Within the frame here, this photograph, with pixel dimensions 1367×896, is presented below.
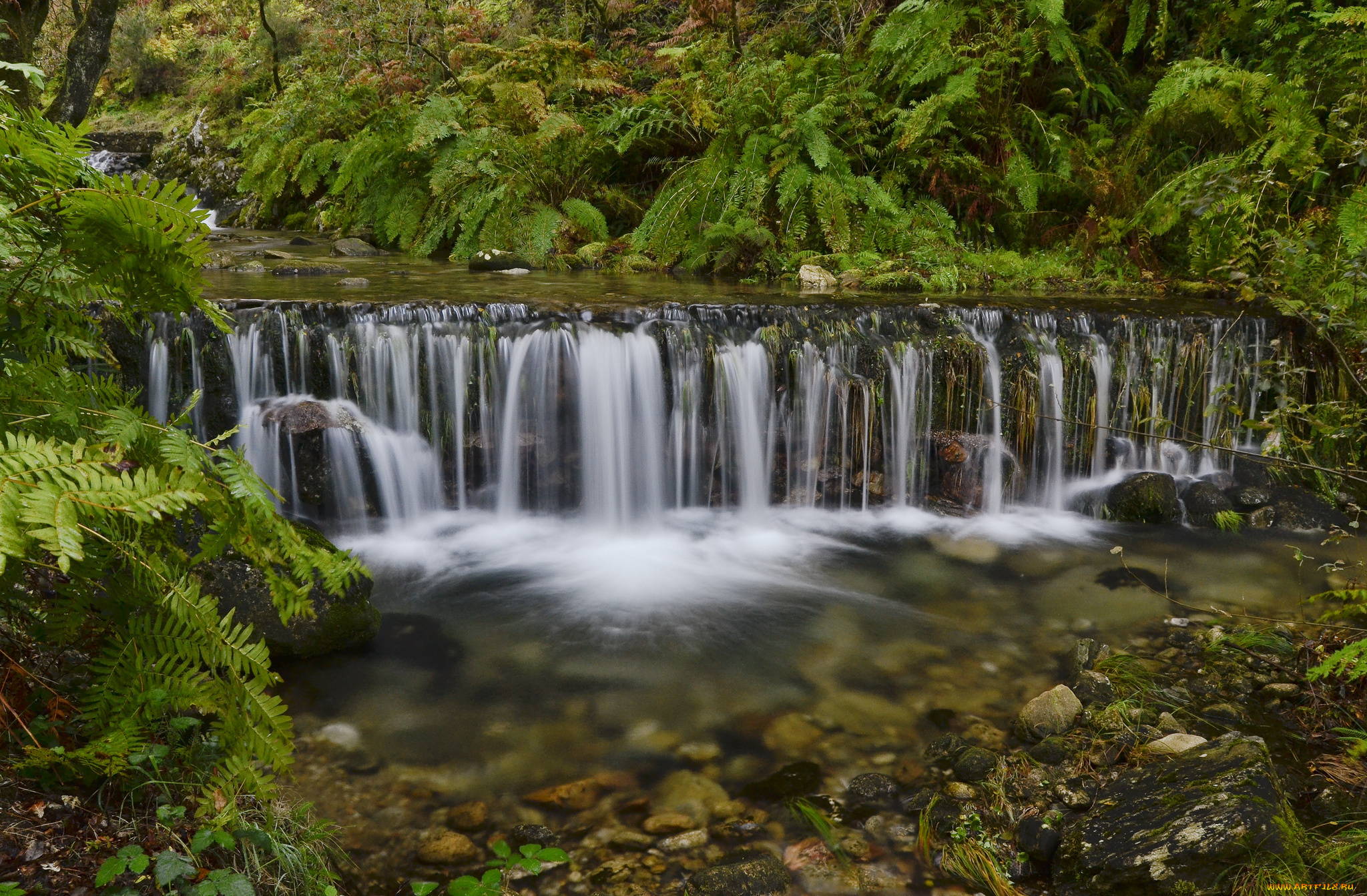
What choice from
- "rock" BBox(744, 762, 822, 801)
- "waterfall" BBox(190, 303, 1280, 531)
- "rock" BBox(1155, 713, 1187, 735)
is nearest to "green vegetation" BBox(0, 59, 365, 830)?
"rock" BBox(744, 762, 822, 801)

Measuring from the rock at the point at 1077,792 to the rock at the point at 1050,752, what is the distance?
141 millimetres

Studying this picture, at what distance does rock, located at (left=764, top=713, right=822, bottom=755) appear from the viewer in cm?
353

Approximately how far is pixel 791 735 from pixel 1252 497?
4.55 meters

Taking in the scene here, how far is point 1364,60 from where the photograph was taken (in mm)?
7109

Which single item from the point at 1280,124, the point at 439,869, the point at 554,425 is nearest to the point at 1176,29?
the point at 1280,124

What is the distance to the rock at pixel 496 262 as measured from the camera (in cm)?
998

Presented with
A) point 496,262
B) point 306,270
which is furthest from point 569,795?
point 496,262

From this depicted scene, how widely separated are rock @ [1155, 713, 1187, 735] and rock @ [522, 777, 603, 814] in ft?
7.46

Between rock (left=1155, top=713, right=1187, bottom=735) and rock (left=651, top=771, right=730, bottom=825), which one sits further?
rock (left=1155, top=713, right=1187, bottom=735)

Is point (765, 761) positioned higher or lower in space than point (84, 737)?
lower

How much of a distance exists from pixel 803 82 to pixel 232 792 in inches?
406

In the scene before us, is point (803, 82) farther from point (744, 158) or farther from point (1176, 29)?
point (1176, 29)

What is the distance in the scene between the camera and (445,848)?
2.90 meters

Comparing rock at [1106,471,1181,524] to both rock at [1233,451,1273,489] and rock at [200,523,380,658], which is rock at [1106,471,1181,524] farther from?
rock at [200,523,380,658]
